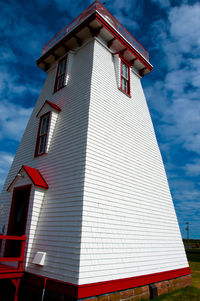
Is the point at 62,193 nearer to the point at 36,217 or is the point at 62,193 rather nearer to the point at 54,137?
the point at 36,217

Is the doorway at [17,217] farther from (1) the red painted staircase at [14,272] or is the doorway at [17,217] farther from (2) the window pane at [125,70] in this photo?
(2) the window pane at [125,70]

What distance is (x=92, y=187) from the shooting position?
6.54 metres

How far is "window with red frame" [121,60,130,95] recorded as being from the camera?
1116 cm

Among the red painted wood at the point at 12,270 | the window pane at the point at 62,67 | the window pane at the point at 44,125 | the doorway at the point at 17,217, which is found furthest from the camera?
the window pane at the point at 62,67

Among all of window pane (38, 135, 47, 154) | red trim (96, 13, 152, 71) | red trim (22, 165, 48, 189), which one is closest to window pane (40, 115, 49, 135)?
window pane (38, 135, 47, 154)

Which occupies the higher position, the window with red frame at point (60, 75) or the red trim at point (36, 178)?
the window with red frame at point (60, 75)

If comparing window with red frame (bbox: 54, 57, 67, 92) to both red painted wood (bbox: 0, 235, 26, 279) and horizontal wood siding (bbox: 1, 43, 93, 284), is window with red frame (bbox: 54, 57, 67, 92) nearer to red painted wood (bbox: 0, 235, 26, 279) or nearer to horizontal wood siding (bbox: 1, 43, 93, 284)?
horizontal wood siding (bbox: 1, 43, 93, 284)

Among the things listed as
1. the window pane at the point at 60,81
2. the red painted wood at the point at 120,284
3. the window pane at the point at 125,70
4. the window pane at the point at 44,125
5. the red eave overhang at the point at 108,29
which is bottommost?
the red painted wood at the point at 120,284

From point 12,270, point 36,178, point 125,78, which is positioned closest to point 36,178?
point 36,178

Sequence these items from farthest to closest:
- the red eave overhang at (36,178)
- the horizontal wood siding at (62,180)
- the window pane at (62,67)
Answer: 1. the window pane at (62,67)
2. the red eave overhang at (36,178)
3. the horizontal wood siding at (62,180)

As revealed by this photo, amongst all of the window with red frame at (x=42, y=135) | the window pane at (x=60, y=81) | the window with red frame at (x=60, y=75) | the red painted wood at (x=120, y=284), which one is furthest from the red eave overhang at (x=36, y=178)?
the window pane at (x=60, y=81)

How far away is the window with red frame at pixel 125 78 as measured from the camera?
1116 centimetres

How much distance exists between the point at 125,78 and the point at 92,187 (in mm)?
6974

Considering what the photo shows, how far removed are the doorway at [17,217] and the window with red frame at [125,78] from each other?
6.69 m
